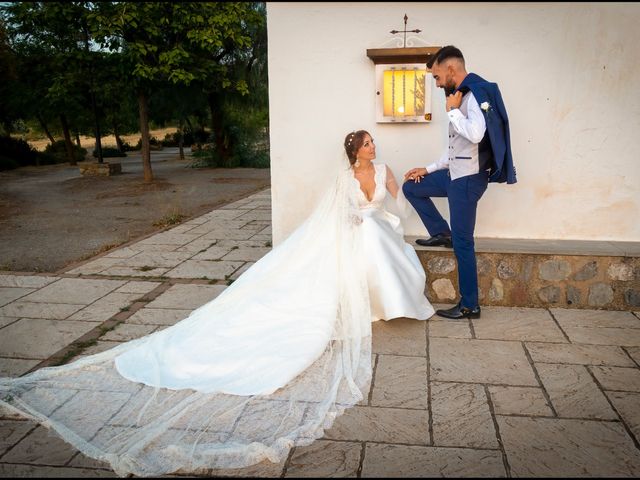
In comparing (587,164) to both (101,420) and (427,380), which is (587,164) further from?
(101,420)

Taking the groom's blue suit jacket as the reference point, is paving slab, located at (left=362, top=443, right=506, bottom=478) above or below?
below

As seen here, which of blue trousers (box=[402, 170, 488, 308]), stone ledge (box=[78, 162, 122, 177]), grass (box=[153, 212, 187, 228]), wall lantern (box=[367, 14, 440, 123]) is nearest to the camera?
blue trousers (box=[402, 170, 488, 308])

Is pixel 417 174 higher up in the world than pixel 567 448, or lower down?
higher up

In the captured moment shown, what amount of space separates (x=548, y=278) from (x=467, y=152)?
4.46 ft

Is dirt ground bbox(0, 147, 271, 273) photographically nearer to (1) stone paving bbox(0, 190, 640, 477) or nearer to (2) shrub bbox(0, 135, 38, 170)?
(1) stone paving bbox(0, 190, 640, 477)

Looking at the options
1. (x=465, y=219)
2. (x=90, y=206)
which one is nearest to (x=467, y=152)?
(x=465, y=219)

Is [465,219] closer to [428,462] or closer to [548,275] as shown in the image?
[548,275]

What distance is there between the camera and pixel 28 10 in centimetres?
1159

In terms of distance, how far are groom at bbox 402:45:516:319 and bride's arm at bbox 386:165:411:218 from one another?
347 mm

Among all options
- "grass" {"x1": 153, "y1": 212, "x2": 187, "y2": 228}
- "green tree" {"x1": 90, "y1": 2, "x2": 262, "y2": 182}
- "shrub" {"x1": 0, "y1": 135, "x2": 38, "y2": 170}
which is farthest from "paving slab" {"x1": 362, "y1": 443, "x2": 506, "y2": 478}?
"shrub" {"x1": 0, "y1": 135, "x2": 38, "y2": 170}

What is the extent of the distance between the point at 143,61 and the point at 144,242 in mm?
6415

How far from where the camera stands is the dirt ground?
6634 mm

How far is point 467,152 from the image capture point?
3.67 meters

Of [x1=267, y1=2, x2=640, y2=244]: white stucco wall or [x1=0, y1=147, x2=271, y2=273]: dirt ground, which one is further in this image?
[x1=0, y1=147, x2=271, y2=273]: dirt ground
